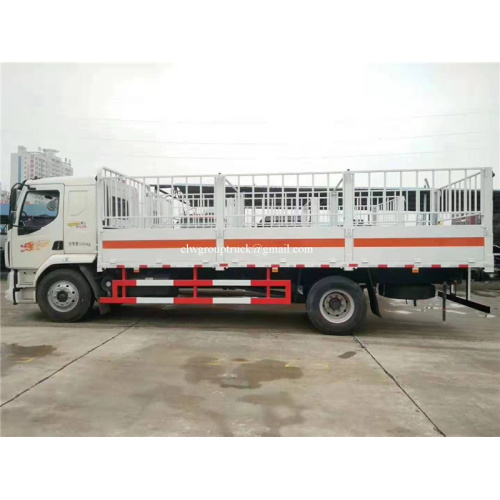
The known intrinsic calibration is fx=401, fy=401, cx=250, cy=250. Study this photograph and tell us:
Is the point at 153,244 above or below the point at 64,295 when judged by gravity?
above

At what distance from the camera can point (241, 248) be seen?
6.32 meters

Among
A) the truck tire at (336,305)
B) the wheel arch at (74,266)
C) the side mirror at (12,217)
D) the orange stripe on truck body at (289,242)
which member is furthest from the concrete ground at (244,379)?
the side mirror at (12,217)

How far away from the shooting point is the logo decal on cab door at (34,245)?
6.93 meters

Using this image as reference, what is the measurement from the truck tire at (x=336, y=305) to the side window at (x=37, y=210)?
461 cm

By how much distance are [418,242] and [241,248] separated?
267 cm

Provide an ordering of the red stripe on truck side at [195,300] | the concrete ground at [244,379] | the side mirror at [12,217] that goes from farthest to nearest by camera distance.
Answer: the side mirror at [12,217] < the red stripe on truck side at [195,300] < the concrete ground at [244,379]

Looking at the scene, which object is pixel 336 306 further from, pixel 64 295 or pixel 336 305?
pixel 64 295

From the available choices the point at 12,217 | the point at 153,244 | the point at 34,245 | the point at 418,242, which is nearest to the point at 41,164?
the point at 12,217

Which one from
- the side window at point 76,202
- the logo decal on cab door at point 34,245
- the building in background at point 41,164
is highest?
the building in background at point 41,164

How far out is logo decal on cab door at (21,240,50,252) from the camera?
693cm

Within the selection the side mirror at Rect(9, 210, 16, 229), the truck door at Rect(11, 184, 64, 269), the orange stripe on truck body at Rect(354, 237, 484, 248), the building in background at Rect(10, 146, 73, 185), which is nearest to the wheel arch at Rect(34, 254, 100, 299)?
the truck door at Rect(11, 184, 64, 269)

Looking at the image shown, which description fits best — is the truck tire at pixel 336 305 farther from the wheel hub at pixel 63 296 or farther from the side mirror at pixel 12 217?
the side mirror at pixel 12 217

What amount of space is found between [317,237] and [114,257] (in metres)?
3.32

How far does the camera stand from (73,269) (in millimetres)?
6922
